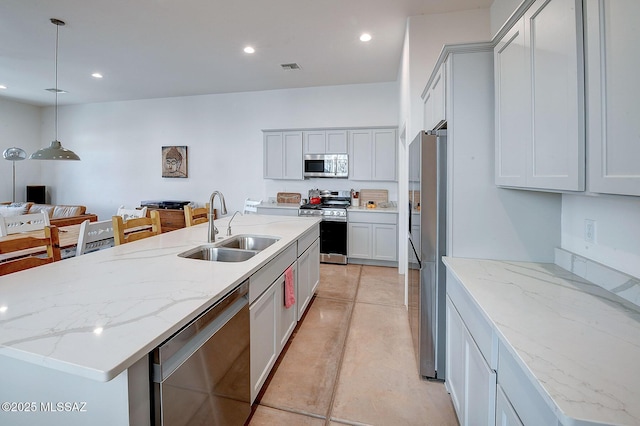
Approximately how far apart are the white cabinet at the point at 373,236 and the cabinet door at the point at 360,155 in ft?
2.32

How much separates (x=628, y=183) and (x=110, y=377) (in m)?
1.49

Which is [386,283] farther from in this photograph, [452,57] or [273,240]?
[452,57]

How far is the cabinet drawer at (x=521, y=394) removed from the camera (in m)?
0.78

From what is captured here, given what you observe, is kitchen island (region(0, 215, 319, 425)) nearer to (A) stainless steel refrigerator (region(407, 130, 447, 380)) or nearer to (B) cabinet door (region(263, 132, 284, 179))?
(A) stainless steel refrigerator (region(407, 130, 447, 380))

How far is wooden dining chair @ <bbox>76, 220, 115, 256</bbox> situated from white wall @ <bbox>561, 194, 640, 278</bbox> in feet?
10.9

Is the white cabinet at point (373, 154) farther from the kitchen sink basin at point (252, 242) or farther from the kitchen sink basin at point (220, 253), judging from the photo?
the kitchen sink basin at point (220, 253)

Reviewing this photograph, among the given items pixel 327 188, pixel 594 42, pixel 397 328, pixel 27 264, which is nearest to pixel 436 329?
pixel 397 328

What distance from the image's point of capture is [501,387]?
1.03m

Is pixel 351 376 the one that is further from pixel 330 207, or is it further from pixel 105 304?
pixel 330 207

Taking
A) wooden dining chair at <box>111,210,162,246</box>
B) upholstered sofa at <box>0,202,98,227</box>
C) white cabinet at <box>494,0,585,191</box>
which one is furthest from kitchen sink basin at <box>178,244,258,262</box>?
upholstered sofa at <box>0,202,98,227</box>

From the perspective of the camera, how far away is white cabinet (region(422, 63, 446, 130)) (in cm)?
184

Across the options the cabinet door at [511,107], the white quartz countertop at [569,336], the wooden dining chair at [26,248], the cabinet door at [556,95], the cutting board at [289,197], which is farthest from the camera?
the cutting board at [289,197]

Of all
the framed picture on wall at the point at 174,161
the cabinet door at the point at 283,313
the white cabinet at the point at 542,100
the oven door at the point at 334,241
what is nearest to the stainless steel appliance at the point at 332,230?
the oven door at the point at 334,241

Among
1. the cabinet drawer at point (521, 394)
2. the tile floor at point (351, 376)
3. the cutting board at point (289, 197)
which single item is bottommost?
the tile floor at point (351, 376)
